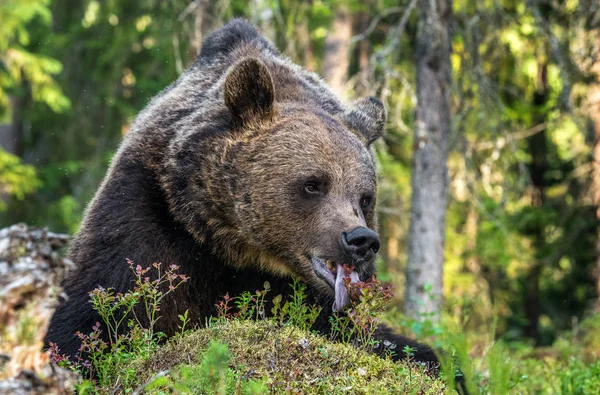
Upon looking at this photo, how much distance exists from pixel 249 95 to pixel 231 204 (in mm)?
755

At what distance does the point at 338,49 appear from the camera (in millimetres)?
14242

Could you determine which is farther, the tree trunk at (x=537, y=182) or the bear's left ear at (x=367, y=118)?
the tree trunk at (x=537, y=182)

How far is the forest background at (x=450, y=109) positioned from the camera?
10.3 m

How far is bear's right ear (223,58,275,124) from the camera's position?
18.3 feet

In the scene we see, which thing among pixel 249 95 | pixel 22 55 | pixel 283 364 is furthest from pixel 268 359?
pixel 22 55

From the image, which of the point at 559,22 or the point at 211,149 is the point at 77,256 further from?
the point at 559,22

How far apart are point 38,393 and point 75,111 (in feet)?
64.1

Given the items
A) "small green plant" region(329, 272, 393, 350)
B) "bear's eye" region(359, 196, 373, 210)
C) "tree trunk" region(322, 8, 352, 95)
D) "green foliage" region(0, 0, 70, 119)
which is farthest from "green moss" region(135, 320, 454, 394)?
"tree trunk" region(322, 8, 352, 95)

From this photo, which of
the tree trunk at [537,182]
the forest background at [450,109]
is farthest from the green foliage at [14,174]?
the tree trunk at [537,182]

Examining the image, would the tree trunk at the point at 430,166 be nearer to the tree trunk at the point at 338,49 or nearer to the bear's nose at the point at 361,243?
the tree trunk at the point at 338,49

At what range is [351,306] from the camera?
4.72 m

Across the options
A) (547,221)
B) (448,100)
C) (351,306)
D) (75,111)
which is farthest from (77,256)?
(75,111)

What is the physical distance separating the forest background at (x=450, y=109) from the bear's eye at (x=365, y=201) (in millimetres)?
2924

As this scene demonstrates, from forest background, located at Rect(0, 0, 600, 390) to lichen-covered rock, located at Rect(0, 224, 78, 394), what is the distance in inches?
225
